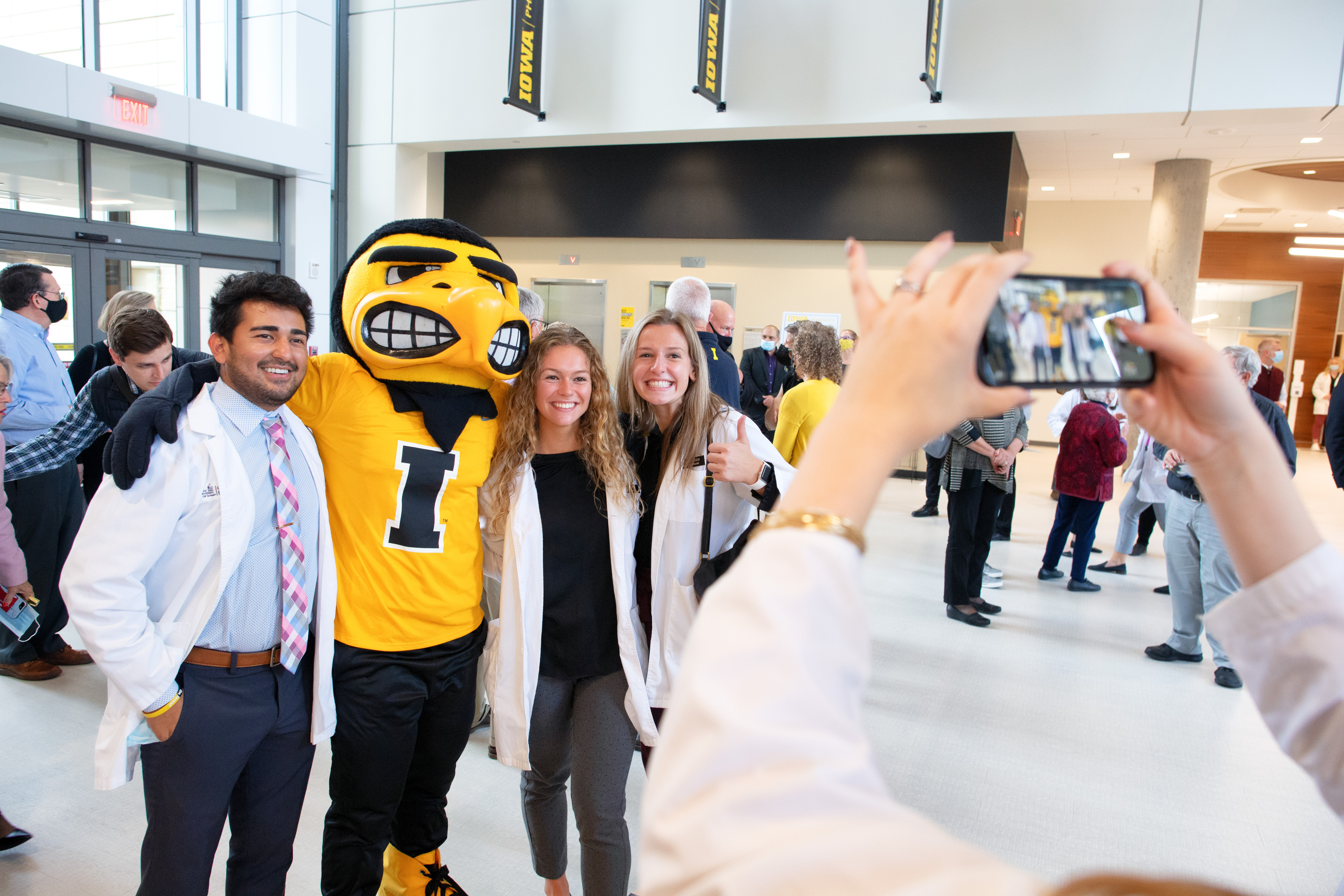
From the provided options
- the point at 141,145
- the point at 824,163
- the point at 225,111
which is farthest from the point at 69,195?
the point at 824,163

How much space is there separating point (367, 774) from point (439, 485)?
0.69 metres

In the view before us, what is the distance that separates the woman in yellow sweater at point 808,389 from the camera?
154 inches

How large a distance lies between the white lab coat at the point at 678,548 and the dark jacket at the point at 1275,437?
2707mm

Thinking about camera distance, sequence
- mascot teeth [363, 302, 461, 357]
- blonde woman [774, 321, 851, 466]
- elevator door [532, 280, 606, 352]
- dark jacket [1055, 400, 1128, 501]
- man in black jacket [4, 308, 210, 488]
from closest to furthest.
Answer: mascot teeth [363, 302, 461, 357] → man in black jacket [4, 308, 210, 488] → blonde woman [774, 321, 851, 466] → dark jacket [1055, 400, 1128, 501] → elevator door [532, 280, 606, 352]

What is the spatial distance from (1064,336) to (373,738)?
1.78 meters

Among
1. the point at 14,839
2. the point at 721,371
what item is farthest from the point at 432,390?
the point at 721,371

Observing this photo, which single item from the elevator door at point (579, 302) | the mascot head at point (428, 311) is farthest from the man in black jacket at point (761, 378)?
the mascot head at point (428, 311)

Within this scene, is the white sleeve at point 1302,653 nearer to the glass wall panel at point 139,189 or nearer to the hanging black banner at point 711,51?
the hanging black banner at point 711,51

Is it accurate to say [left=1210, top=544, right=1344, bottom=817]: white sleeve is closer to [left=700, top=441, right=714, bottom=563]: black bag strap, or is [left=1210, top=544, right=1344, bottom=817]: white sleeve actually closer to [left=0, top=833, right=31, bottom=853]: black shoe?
[left=700, top=441, right=714, bottom=563]: black bag strap

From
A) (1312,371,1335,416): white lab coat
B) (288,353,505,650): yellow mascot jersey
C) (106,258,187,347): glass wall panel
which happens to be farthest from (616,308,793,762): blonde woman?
(1312,371,1335,416): white lab coat

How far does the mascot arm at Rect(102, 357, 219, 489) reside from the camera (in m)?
1.61

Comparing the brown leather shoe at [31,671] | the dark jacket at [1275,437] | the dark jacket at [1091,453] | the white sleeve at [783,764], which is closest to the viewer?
the white sleeve at [783,764]

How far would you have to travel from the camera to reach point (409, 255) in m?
1.95

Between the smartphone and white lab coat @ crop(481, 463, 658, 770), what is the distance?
150 centimetres
